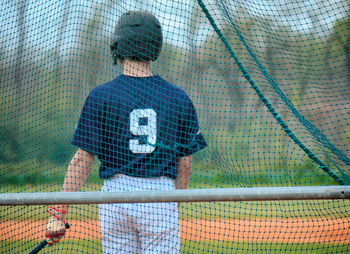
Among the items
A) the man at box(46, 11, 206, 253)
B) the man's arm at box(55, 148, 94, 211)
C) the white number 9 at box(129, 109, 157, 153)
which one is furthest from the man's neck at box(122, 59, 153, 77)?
the man's arm at box(55, 148, 94, 211)

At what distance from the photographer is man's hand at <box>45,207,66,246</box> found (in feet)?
7.25

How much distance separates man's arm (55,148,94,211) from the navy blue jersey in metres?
0.06

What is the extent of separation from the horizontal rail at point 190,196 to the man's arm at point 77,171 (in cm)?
24

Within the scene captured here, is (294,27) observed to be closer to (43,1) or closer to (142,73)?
(142,73)

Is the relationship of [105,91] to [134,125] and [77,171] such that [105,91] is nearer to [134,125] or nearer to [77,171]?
[134,125]

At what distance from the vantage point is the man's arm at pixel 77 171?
7.41 ft

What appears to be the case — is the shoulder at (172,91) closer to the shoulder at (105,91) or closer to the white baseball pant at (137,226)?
the shoulder at (105,91)

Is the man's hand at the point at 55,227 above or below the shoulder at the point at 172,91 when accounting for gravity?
below

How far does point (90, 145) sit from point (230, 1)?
127cm

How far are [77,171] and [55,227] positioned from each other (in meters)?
0.31

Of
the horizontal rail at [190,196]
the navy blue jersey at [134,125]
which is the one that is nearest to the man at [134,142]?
the navy blue jersey at [134,125]

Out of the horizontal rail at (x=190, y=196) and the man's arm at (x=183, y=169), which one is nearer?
the horizontal rail at (x=190, y=196)

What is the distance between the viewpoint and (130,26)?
91.0 inches

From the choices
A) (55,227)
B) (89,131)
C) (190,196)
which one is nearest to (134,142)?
(89,131)
